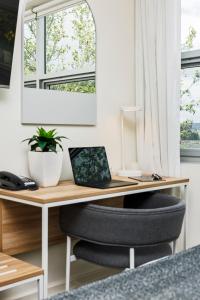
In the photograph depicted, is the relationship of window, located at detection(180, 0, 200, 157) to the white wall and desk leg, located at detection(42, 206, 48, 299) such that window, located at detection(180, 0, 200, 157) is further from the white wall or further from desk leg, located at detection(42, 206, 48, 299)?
desk leg, located at detection(42, 206, 48, 299)

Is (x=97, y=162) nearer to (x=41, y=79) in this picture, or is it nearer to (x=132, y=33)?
(x=41, y=79)

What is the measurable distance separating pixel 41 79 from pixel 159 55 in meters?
0.99

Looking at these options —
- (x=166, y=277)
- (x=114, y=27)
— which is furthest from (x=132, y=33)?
(x=166, y=277)

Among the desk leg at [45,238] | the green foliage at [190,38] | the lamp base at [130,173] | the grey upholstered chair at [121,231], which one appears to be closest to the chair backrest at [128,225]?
the grey upholstered chair at [121,231]

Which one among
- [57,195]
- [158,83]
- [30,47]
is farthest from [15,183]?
[158,83]

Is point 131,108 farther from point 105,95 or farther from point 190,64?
point 190,64

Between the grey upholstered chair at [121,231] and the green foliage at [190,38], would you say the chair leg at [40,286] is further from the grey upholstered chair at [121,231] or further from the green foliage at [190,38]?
the green foliage at [190,38]

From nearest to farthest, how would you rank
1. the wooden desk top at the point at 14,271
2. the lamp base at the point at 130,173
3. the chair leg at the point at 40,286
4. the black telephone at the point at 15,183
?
the wooden desk top at the point at 14,271 → the chair leg at the point at 40,286 → the black telephone at the point at 15,183 → the lamp base at the point at 130,173

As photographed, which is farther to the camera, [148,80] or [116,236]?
[148,80]

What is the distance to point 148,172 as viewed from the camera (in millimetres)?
3006

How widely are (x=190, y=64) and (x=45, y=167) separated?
1.51 metres

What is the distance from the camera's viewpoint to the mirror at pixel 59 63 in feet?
7.91

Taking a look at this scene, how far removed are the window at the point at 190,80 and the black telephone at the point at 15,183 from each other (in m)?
1.38

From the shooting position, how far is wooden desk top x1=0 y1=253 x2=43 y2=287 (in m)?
1.70
